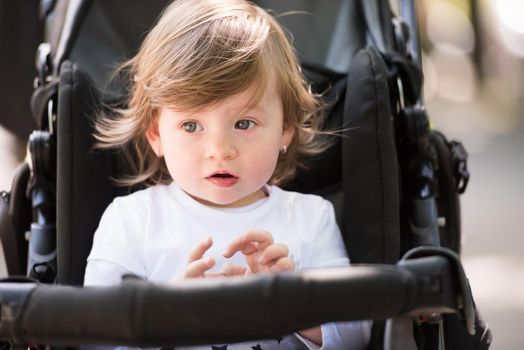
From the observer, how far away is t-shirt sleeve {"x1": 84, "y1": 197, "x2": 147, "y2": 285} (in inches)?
62.4

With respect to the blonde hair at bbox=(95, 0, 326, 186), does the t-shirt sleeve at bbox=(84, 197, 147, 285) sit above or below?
below

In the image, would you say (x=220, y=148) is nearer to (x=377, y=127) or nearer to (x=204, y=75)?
(x=204, y=75)

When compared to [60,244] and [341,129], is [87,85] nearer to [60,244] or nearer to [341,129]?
[60,244]

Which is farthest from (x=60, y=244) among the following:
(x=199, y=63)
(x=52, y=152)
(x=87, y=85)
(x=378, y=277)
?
(x=378, y=277)

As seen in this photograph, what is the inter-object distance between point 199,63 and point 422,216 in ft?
1.87

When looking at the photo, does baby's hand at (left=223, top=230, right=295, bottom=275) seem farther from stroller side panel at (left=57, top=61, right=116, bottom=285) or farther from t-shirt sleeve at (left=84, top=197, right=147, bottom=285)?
stroller side panel at (left=57, top=61, right=116, bottom=285)

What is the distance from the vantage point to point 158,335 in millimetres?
1066

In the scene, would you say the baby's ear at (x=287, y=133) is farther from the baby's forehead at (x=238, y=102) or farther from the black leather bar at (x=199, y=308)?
the black leather bar at (x=199, y=308)

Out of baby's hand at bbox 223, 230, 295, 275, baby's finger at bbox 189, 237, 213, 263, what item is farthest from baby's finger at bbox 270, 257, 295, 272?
baby's finger at bbox 189, 237, 213, 263

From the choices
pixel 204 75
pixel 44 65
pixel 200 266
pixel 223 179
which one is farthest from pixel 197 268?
pixel 44 65

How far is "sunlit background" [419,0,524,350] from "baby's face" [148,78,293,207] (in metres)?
1.63

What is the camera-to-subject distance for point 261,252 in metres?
1.53

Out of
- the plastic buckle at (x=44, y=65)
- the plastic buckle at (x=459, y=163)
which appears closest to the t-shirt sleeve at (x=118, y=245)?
the plastic buckle at (x=44, y=65)

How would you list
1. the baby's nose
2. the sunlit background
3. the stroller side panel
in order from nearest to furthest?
the baby's nose, the stroller side panel, the sunlit background
